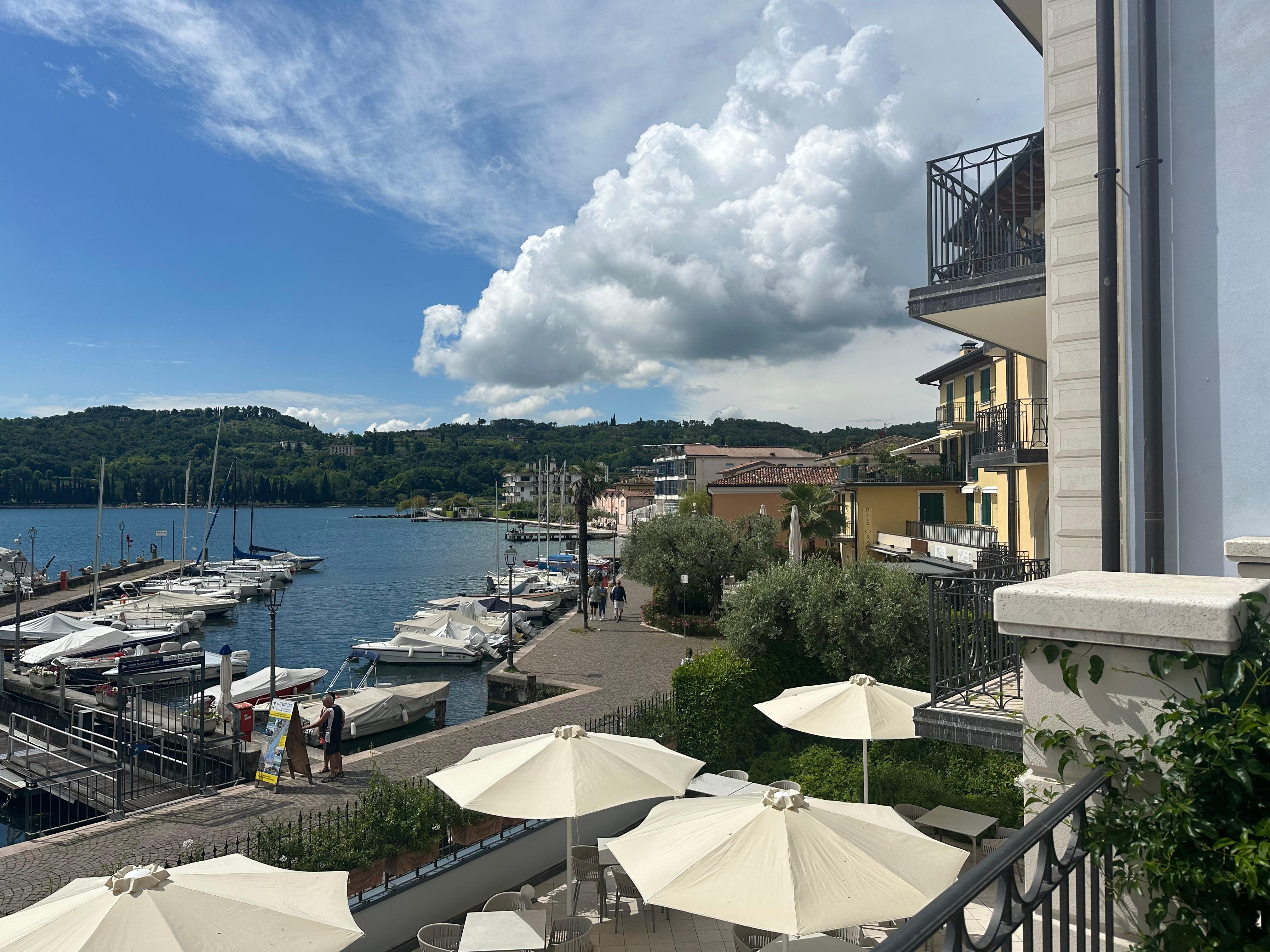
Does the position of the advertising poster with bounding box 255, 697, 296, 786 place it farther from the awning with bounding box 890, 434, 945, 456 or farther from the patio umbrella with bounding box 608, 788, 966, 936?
the awning with bounding box 890, 434, 945, 456

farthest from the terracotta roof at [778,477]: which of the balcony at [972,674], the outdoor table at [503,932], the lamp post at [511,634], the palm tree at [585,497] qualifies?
the outdoor table at [503,932]

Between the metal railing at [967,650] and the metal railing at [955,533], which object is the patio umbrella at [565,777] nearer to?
the metal railing at [967,650]

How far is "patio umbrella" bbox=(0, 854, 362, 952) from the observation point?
4.96 meters

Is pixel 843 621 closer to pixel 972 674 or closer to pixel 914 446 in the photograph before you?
pixel 972 674

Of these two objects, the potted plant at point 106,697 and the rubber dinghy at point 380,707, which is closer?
the rubber dinghy at point 380,707

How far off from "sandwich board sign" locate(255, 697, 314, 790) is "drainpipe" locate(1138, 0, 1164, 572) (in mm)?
13781

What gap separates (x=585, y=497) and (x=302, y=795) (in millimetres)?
26219

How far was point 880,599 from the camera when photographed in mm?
16172

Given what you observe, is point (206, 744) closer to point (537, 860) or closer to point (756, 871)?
point (537, 860)

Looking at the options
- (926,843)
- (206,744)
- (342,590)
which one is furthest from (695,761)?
(342,590)

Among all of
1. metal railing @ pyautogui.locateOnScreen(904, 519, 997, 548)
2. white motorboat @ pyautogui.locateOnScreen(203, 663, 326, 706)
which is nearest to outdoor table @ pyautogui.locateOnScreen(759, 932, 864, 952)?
metal railing @ pyautogui.locateOnScreen(904, 519, 997, 548)

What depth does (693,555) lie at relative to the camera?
1323 inches

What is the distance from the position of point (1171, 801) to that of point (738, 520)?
37450 millimetres

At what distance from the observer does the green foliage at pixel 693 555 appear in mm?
33594
